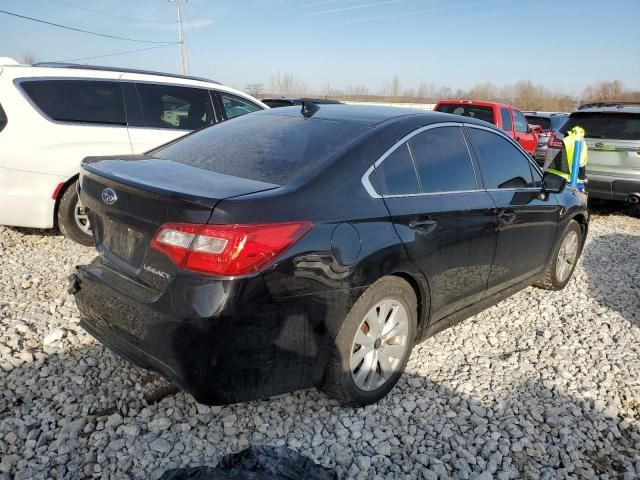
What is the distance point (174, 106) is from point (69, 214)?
176 cm

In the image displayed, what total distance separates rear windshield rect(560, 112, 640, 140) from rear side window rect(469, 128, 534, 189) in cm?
525

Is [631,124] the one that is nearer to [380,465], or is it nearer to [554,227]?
[554,227]

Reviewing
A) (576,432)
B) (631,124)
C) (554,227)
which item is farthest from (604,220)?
(576,432)

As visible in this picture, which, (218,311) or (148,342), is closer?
(218,311)

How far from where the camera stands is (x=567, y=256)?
4.99m

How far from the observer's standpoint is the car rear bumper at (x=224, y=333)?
218cm

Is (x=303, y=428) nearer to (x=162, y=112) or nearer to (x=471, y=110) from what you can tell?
(x=162, y=112)

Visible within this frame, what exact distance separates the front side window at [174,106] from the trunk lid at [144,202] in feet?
10.3

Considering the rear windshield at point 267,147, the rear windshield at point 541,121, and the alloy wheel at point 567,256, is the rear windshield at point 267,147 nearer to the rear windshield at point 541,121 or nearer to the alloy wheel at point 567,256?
the alloy wheel at point 567,256

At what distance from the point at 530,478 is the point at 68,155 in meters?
4.76

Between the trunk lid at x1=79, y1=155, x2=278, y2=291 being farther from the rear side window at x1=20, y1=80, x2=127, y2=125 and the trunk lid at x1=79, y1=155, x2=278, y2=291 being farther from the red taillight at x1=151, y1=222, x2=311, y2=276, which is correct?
the rear side window at x1=20, y1=80, x2=127, y2=125

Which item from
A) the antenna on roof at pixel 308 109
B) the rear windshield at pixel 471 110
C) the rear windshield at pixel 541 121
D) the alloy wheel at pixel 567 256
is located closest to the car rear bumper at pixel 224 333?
the antenna on roof at pixel 308 109

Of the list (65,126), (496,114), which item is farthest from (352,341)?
(496,114)

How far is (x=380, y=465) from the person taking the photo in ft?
8.29
